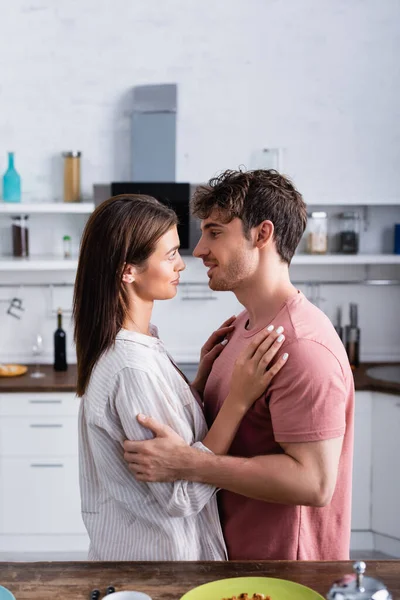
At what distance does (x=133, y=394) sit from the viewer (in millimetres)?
1749

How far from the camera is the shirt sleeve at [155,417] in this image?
174 cm

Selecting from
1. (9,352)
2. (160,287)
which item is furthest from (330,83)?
(160,287)

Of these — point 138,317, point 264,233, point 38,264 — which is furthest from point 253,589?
point 38,264

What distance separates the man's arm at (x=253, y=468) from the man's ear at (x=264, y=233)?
512 millimetres

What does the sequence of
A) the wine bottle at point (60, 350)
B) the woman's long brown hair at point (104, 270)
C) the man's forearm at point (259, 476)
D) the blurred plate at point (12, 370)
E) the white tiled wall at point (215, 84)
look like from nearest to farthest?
1. the man's forearm at point (259, 476)
2. the woman's long brown hair at point (104, 270)
3. the blurred plate at point (12, 370)
4. the wine bottle at point (60, 350)
5. the white tiled wall at point (215, 84)

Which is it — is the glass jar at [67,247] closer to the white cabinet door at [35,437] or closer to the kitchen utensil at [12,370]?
the kitchen utensil at [12,370]

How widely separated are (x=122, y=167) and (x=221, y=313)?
1038 mm

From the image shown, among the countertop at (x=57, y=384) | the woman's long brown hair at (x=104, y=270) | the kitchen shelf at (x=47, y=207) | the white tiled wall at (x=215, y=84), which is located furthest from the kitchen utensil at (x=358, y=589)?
the white tiled wall at (x=215, y=84)

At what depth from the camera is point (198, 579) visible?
1.59m

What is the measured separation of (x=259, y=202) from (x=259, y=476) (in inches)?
26.2

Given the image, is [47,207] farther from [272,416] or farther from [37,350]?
[272,416]

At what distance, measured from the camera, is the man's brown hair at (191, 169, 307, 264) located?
1.94 m

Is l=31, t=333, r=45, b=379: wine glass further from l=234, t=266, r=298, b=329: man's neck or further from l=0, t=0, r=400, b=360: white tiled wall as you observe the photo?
l=234, t=266, r=298, b=329: man's neck

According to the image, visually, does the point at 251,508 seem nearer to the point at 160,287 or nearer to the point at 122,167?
the point at 160,287
